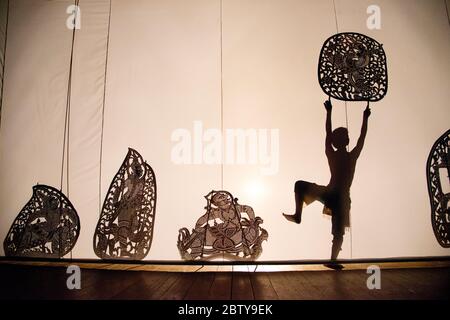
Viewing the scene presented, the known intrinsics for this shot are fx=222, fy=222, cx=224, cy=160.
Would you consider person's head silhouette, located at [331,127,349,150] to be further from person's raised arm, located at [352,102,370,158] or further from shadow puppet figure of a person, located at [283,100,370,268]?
person's raised arm, located at [352,102,370,158]

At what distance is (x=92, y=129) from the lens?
7.31ft

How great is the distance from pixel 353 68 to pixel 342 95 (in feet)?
1.05

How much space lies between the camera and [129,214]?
2.10m

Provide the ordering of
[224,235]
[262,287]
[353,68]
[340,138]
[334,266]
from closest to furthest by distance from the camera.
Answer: [262,287]
[334,266]
[224,235]
[340,138]
[353,68]

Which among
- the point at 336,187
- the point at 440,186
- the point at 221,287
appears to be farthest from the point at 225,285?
the point at 440,186

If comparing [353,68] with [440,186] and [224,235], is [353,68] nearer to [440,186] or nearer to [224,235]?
[440,186]

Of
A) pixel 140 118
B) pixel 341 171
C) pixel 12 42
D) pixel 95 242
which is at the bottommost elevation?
pixel 95 242

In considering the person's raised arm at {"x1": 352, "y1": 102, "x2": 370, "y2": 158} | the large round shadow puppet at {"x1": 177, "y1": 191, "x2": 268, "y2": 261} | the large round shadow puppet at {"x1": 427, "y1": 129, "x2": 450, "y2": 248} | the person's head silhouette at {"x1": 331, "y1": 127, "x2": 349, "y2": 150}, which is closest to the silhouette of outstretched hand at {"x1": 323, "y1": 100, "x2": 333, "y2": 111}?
the person's head silhouette at {"x1": 331, "y1": 127, "x2": 349, "y2": 150}

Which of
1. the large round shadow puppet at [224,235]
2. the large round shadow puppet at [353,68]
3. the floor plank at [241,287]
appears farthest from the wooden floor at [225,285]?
the large round shadow puppet at [353,68]

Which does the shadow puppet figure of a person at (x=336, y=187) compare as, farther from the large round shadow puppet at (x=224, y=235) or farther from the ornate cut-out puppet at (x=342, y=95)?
the large round shadow puppet at (x=224, y=235)
